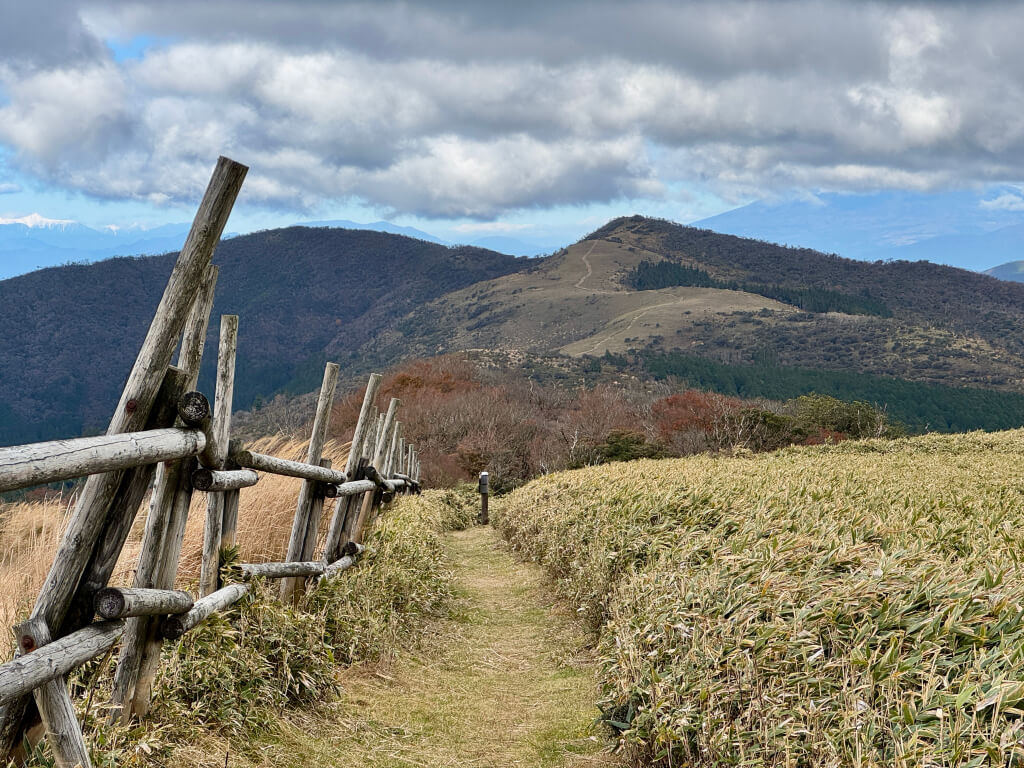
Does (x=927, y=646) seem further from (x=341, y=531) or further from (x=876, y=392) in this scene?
(x=876, y=392)

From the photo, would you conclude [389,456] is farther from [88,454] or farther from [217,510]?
[88,454]

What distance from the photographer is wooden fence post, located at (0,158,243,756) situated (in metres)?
2.54

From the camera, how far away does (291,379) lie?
177 meters

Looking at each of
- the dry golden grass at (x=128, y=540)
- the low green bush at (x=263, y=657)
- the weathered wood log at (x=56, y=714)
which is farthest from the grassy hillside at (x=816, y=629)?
the dry golden grass at (x=128, y=540)

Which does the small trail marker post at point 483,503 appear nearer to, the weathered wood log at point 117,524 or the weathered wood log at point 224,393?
the weathered wood log at point 224,393

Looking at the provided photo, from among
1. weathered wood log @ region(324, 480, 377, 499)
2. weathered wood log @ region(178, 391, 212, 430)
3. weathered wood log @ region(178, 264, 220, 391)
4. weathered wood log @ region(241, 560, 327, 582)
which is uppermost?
weathered wood log @ region(178, 264, 220, 391)

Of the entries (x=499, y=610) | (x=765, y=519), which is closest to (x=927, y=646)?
(x=765, y=519)

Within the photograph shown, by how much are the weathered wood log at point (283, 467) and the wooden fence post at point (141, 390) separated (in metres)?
1.11

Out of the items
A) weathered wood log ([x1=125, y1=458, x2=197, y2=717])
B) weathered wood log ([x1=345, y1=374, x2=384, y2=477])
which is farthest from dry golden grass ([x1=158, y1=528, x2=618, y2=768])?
weathered wood log ([x1=345, y1=374, x2=384, y2=477])

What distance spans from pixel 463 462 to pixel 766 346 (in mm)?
96046

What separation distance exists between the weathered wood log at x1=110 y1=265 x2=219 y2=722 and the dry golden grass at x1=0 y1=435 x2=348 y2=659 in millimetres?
550

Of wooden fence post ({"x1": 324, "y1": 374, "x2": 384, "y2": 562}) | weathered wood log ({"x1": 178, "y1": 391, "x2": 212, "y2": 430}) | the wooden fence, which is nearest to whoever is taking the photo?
the wooden fence

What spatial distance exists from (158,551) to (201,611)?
0.39 m

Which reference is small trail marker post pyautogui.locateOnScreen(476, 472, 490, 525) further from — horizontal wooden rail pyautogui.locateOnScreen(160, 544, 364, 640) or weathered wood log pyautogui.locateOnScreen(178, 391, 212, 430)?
weathered wood log pyautogui.locateOnScreen(178, 391, 212, 430)
